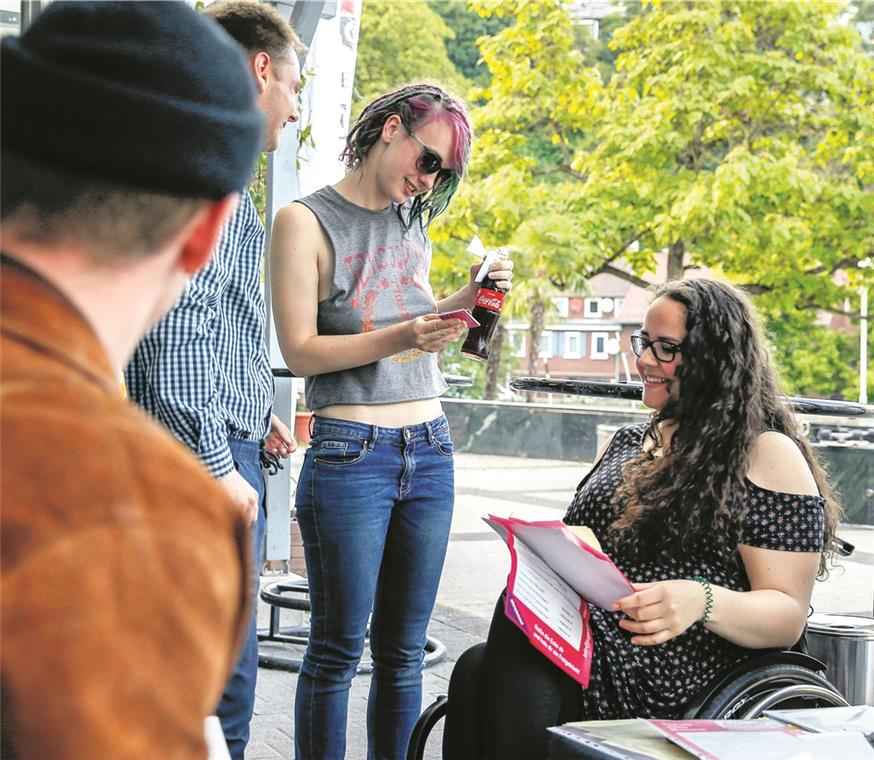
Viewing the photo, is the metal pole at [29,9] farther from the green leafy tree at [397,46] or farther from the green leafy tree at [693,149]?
the green leafy tree at [397,46]

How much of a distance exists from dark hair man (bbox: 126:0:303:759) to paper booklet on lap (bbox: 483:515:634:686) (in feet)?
1.59

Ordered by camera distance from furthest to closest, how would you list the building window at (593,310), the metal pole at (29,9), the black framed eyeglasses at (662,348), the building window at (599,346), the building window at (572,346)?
1. the building window at (572,346)
2. the building window at (599,346)
3. the building window at (593,310)
4. the metal pole at (29,9)
5. the black framed eyeglasses at (662,348)

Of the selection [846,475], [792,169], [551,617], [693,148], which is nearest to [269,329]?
[551,617]

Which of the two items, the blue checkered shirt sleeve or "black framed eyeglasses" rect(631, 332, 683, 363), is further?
"black framed eyeglasses" rect(631, 332, 683, 363)

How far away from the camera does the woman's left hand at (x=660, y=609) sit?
2.22 meters

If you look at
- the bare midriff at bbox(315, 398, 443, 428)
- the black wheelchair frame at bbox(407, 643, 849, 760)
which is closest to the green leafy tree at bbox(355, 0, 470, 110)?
the bare midriff at bbox(315, 398, 443, 428)

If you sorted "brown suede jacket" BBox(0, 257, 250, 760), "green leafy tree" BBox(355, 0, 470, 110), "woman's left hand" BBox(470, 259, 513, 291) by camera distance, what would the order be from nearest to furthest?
"brown suede jacket" BBox(0, 257, 250, 760)
"woman's left hand" BBox(470, 259, 513, 291)
"green leafy tree" BBox(355, 0, 470, 110)

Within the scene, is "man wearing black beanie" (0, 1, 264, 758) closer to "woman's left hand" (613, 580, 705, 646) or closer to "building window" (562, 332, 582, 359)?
"woman's left hand" (613, 580, 705, 646)

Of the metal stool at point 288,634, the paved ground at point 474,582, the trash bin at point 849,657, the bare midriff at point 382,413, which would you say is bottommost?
the paved ground at point 474,582

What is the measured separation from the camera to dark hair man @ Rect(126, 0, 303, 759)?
2.08 meters

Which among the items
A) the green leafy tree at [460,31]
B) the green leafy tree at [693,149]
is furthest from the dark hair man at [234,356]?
the green leafy tree at [460,31]

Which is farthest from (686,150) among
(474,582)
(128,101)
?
(128,101)

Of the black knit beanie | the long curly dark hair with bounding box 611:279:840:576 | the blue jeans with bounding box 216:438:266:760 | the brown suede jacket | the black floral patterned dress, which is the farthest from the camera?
the long curly dark hair with bounding box 611:279:840:576

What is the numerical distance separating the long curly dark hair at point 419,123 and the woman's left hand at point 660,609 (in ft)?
3.56
